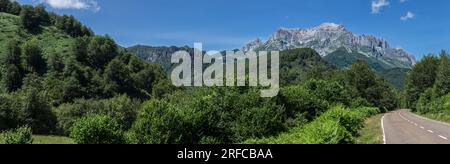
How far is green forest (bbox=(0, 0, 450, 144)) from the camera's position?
4519 cm

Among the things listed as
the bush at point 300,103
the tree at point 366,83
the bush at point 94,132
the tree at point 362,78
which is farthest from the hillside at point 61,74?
the tree at point 366,83

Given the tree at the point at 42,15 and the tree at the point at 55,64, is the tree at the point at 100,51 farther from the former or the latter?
the tree at the point at 42,15

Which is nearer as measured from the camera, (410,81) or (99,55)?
(410,81)

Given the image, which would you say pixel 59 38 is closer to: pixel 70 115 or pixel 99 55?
pixel 99 55

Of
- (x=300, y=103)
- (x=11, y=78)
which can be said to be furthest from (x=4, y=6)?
(x=300, y=103)

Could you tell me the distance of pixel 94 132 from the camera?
4516 centimetres

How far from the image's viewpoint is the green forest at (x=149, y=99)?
45.2 metres

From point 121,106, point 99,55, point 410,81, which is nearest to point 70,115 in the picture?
point 121,106

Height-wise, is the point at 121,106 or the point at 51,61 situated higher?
the point at 51,61

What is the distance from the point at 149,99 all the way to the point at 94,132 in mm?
76397

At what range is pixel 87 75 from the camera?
151 metres

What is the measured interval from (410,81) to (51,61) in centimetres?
10210

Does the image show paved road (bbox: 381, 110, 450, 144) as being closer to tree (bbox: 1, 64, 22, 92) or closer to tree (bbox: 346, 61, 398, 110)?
tree (bbox: 346, 61, 398, 110)

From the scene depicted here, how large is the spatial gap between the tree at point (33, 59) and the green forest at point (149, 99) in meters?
0.32
